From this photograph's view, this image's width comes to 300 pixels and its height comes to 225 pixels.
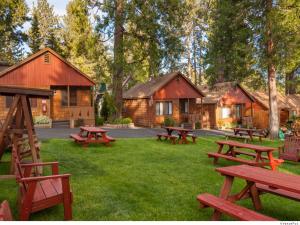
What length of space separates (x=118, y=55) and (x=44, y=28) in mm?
22866

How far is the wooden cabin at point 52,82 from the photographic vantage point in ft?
84.2

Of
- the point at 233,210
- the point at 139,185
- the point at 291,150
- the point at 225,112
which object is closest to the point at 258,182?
the point at 233,210

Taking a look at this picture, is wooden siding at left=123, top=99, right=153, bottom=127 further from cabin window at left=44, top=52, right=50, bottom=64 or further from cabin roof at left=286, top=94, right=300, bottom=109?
cabin roof at left=286, top=94, right=300, bottom=109

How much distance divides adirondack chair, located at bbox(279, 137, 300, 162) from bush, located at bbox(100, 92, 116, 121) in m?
19.3

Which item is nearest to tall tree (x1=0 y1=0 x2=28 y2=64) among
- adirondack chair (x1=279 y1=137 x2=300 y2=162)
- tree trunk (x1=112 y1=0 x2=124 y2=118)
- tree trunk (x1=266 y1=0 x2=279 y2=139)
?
tree trunk (x1=112 y1=0 x2=124 y2=118)

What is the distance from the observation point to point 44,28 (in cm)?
4678

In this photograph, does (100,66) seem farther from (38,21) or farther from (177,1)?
(38,21)

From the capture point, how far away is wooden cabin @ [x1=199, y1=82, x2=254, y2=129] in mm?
33562

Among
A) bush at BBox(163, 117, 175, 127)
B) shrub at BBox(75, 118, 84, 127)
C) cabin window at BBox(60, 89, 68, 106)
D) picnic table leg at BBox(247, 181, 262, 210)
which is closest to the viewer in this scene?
picnic table leg at BBox(247, 181, 262, 210)

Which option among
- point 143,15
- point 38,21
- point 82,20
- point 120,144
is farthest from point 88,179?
point 38,21

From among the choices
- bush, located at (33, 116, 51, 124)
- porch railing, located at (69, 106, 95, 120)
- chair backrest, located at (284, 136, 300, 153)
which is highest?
porch railing, located at (69, 106, 95, 120)

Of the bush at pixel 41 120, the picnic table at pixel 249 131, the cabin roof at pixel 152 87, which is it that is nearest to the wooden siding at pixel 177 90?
the cabin roof at pixel 152 87

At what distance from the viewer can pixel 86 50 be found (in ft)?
104

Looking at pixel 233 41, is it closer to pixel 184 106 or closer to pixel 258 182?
pixel 184 106
